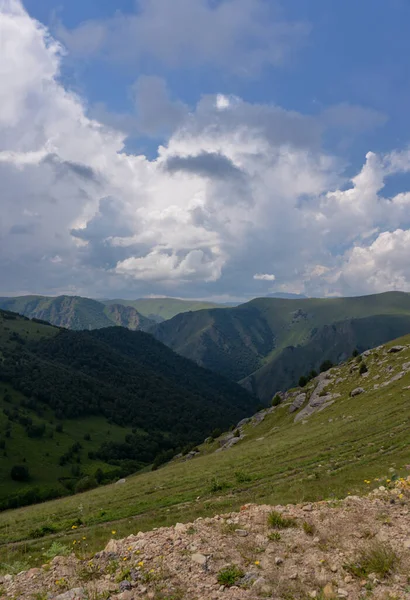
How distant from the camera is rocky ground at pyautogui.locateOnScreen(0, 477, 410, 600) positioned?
8.99 metres

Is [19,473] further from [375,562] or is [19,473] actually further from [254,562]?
[375,562]

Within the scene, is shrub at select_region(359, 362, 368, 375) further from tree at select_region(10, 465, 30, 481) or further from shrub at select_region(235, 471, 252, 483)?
tree at select_region(10, 465, 30, 481)

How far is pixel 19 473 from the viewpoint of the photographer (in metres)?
136

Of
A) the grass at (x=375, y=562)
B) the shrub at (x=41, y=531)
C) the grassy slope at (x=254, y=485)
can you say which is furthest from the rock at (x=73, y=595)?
the shrub at (x=41, y=531)

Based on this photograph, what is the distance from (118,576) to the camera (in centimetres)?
1017

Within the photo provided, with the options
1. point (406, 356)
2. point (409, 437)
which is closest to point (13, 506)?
point (409, 437)

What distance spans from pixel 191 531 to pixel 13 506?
82.0 meters

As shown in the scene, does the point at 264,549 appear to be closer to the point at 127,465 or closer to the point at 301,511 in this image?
the point at 301,511

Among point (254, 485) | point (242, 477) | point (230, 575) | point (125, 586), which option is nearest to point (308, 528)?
point (230, 575)

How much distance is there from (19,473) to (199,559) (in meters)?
158

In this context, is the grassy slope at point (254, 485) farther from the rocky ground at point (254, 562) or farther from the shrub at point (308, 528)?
the shrub at point (308, 528)

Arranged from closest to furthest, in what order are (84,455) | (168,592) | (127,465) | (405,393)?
(168,592) < (405,393) < (127,465) < (84,455)

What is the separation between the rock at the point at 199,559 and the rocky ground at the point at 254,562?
0.03 meters

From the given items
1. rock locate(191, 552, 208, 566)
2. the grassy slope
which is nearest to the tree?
the grassy slope
